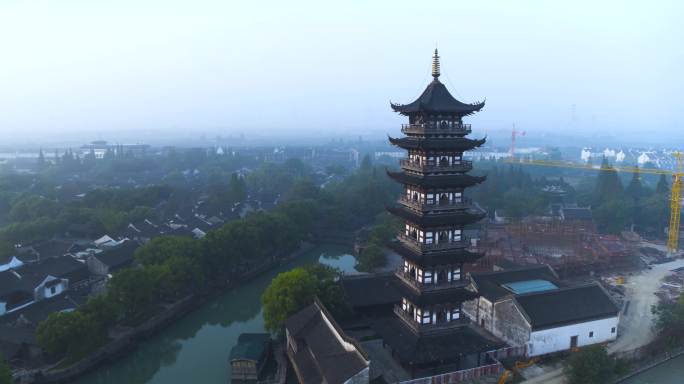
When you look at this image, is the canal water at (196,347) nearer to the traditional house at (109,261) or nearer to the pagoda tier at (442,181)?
the traditional house at (109,261)

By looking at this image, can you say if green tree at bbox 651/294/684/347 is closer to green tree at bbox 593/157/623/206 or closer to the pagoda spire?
the pagoda spire

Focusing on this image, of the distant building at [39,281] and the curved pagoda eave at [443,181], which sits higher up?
the curved pagoda eave at [443,181]

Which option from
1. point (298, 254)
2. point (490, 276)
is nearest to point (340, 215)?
point (298, 254)

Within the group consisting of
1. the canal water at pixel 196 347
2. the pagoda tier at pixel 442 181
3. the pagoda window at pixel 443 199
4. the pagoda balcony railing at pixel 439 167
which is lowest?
the canal water at pixel 196 347

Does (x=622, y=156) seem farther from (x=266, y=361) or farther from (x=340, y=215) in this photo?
(x=266, y=361)

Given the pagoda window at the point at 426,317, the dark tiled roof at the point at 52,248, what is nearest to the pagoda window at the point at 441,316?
the pagoda window at the point at 426,317

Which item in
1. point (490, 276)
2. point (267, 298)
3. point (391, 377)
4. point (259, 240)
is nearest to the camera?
point (391, 377)

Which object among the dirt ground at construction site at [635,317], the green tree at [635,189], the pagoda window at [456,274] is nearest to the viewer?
the pagoda window at [456,274]
